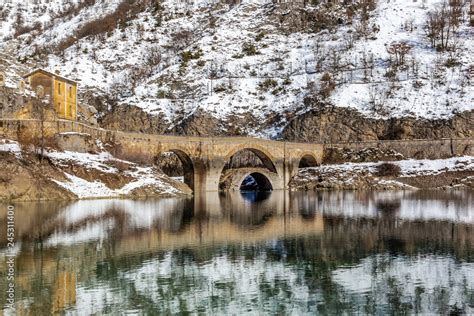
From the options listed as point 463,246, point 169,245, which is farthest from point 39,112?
point 463,246

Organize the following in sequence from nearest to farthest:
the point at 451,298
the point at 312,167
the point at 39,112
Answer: the point at 451,298 → the point at 39,112 → the point at 312,167

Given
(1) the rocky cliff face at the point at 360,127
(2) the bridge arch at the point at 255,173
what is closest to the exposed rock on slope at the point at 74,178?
(2) the bridge arch at the point at 255,173

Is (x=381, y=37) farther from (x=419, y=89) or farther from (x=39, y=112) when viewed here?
(x=39, y=112)

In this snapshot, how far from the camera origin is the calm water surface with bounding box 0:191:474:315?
22.0 m

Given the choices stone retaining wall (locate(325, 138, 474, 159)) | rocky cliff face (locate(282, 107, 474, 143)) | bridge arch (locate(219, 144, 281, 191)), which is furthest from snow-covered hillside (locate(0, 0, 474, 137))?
bridge arch (locate(219, 144, 281, 191))

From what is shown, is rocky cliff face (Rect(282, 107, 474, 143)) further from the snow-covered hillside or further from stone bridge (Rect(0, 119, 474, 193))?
stone bridge (Rect(0, 119, 474, 193))

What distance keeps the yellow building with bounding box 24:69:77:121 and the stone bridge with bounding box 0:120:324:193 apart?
37.6 ft

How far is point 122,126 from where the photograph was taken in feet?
440

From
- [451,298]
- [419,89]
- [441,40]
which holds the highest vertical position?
[441,40]

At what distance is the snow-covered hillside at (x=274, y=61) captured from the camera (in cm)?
12656

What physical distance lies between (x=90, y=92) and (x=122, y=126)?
22415mm

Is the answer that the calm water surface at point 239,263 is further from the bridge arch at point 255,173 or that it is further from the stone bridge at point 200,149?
the bridge arch at point 255,173

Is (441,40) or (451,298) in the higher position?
(441,40)

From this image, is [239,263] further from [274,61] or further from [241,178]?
[274,61]
